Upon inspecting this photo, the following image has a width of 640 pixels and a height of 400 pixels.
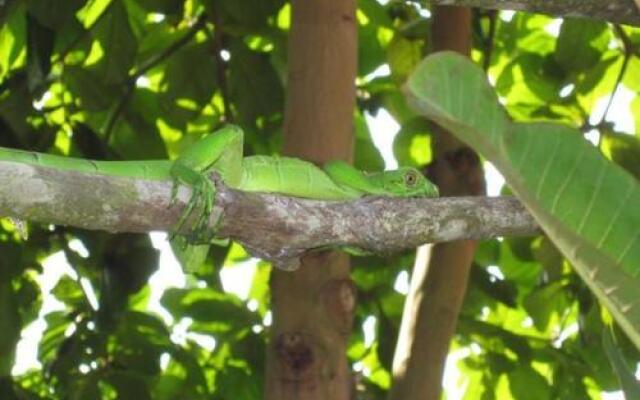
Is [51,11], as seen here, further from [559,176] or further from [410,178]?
[559,176]

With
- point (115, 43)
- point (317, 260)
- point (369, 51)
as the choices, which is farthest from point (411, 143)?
point (317, 260)

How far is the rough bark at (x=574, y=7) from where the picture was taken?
1880 millimetres

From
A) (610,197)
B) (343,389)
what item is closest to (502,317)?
(343,389)

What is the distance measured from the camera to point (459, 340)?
4410mm

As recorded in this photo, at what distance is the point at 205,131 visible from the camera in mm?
4797

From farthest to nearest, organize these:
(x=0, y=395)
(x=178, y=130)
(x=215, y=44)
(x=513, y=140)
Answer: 1. (x=178, y=130)
2. (x=215, y=44)
3. (x=0, y=395)
4. (x=513, y=140)

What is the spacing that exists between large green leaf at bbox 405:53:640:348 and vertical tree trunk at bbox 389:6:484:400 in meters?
2.24

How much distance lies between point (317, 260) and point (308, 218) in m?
1.32

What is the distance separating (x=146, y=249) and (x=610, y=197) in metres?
3.27

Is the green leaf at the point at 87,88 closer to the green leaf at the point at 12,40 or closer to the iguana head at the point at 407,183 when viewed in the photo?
the green leaf at the point at 12,40

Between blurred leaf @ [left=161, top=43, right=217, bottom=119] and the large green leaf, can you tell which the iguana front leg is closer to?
the large green leaf

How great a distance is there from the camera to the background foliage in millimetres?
4168

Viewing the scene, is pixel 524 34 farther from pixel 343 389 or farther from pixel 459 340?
pixel 343 389

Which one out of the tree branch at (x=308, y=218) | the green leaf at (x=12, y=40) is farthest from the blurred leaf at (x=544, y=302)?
the tree branch at (x=308, y=218)
